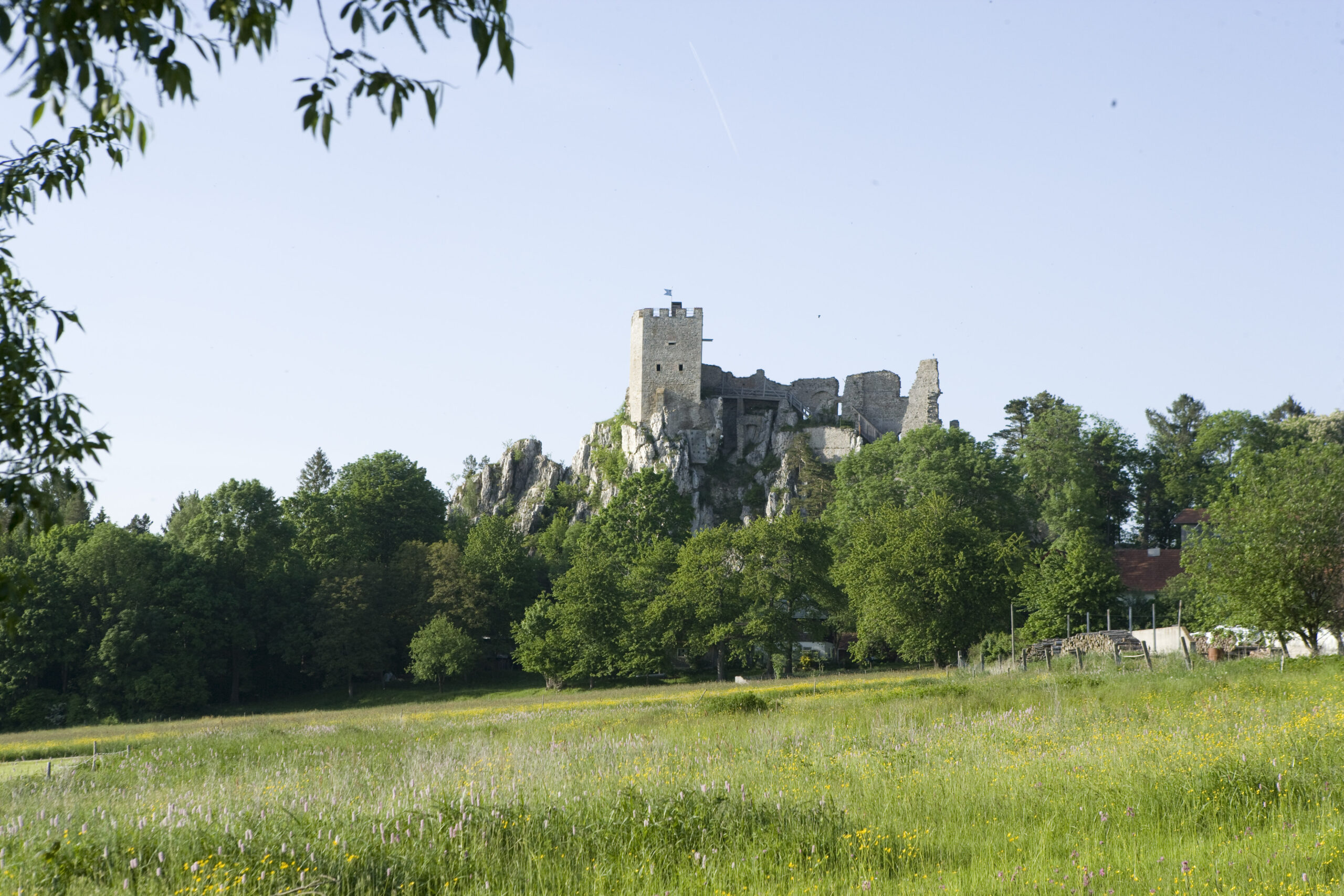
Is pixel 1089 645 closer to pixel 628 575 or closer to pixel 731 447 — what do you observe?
pixel 628 575

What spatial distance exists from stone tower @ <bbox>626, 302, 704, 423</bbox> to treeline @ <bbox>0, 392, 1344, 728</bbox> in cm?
1228

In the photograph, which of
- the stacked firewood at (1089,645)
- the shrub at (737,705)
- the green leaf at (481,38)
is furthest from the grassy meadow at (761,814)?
the stacked firewood at (1089,645)

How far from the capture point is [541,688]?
5819cm

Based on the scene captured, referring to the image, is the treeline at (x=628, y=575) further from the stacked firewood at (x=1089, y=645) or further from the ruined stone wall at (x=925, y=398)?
the ruined stone wall at (x=925, y=398)

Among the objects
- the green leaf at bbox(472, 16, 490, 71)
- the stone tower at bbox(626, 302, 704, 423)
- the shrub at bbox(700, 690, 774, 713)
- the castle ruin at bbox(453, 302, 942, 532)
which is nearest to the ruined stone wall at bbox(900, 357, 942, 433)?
the castle ruin at bbox(453, 302, 942, 532)

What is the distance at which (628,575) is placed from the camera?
219ft

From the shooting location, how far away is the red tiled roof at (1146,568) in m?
65.9

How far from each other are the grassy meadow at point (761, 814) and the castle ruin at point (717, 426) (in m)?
71.7

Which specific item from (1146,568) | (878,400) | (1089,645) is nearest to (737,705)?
(1089,645)

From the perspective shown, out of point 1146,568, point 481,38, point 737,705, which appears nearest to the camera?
point 481,38

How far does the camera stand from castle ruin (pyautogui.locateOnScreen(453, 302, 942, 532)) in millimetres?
89750

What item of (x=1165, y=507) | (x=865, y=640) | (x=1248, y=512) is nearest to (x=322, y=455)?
(x=865, y=640)

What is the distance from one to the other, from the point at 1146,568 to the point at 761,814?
217 ft

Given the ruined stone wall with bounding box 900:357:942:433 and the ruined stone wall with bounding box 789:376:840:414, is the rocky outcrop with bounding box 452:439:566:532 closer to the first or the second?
the ruined stone wall with bounding box 789:376:840:414
